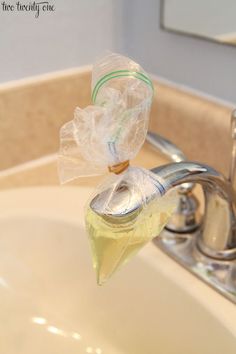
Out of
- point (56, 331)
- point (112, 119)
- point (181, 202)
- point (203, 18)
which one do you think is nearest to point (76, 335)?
point (56, 331)

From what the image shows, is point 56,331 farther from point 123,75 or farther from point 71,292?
point 123,75

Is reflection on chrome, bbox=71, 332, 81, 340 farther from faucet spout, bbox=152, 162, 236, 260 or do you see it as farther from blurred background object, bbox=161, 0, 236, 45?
blurred background object, bbox=161, 0, 236, 45

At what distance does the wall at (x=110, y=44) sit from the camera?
62cm

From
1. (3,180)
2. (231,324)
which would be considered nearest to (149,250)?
(231,324)

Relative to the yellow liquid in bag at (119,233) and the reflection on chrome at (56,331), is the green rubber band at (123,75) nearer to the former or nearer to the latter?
the yellow liquid in bag at (119,233)

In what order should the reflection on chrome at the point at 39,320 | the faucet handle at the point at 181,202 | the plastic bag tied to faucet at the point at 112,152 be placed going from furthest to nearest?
the reflection on chrome at the point at 39,320
the faucet handle at the point at 181,202
the plastic bag tied to faucet at the point at 112,152

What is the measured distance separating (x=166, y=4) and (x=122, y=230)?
39cm

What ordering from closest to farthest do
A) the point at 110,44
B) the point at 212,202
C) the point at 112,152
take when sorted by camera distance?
1. the point at 112,152
2. the point at 212,202
3. the point at 110,44

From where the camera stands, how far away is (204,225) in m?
0.52

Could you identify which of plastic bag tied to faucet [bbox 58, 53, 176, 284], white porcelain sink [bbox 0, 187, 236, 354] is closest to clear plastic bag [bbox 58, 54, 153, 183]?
plastic bag tied to faucet [bbox 58, 53, 176, 284]

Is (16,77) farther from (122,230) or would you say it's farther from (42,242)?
(122,230)

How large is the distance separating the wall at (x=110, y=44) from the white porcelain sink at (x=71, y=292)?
0.60ft

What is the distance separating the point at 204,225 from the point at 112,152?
18 centimetres

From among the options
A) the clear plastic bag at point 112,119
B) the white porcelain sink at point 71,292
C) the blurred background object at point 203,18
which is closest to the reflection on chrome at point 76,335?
the white porcelain sink at point 71,292
